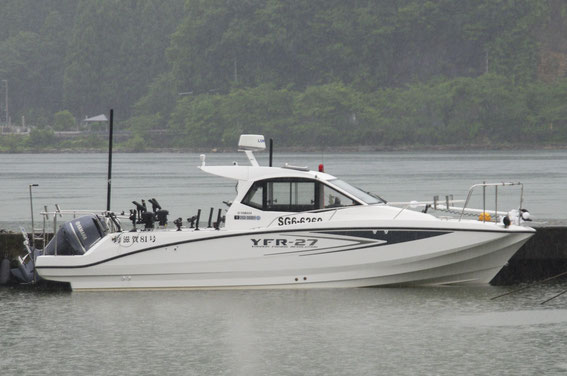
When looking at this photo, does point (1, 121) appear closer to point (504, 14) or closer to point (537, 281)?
point (504, 14)

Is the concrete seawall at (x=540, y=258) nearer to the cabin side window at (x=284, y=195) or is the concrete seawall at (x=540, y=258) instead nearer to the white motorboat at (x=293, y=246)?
the white motorboat at (x=293, y=246)

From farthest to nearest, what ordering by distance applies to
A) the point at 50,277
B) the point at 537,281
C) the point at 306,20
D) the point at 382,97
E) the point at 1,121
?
the point at 1,121, the point at 306,20, the point at 382,97, the point at 537,281, the point at 50,277

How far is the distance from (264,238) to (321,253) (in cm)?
97

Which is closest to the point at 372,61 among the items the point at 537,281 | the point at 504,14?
the point at 504,14

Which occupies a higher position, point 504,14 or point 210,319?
point 504,14

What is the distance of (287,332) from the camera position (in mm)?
16328

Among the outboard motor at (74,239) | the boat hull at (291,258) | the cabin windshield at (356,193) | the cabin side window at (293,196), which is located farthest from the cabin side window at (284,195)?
the outboard motor at (74,239)

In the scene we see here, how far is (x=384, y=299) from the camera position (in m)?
18.4

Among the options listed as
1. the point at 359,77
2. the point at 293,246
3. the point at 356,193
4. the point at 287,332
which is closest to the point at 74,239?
the point at 293,246

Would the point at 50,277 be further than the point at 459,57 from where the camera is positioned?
No

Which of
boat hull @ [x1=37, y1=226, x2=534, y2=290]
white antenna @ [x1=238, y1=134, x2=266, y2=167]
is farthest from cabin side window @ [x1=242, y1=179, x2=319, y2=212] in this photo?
white antenna @ [x1=238, y1=134, x2=266, y2=167]

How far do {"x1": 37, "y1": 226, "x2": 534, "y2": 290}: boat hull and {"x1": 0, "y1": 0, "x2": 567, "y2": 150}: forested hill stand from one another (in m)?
126

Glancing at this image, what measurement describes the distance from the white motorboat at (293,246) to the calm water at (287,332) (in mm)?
331

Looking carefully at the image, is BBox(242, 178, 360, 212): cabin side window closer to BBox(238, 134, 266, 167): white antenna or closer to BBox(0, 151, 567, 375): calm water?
BBox(238, 134, 266, 167): white antenna
